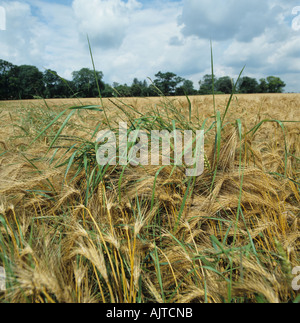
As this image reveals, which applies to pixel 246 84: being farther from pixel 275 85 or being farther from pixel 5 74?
pixel 275 85

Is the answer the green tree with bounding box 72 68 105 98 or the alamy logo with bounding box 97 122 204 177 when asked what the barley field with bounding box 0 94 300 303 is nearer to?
the alamy logo with bounding box 97 122 204 177

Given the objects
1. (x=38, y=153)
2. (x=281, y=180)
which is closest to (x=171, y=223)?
(x=281, y=180)

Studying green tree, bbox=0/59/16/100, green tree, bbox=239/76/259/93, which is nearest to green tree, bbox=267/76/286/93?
green tree, bbox=239/76/259/93

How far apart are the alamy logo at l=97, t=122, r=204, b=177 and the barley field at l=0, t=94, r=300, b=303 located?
64 millimetres

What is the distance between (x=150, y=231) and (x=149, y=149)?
58 cm

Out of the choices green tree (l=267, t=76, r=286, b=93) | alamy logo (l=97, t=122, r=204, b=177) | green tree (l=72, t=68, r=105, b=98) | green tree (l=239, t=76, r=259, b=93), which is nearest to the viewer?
alamy logo (l=97, t=122, r=204, b=177)

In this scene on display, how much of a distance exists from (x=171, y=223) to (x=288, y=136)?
5.87ft

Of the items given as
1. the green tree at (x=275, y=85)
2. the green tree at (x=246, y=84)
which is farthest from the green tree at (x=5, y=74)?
the green tree at (x=275, y=85)

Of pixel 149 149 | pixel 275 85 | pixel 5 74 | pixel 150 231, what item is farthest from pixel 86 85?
pixel 275 85

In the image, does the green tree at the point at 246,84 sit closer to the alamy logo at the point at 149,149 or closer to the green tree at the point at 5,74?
the alamy logo at the point at 149,149

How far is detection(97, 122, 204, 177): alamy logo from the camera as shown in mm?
1279

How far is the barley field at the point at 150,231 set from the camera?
762 mm

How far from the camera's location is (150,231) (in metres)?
1.14
